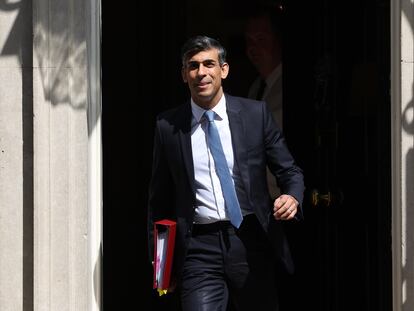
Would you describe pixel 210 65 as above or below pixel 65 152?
above

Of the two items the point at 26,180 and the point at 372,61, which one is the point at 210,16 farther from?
the point at 26,180

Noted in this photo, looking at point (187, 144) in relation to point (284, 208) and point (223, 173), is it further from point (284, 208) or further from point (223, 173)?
point (284, 208)

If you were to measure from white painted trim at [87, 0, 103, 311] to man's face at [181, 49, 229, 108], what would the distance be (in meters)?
0.81

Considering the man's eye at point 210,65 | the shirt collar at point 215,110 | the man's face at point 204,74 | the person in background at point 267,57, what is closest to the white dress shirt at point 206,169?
the shirt collar at point 215,110

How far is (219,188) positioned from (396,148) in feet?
3.53

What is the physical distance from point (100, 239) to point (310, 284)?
166cm

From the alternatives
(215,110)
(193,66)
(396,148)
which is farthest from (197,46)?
(396,148)

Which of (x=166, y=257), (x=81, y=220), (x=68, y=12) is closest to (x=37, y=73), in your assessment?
(x=68, y=12)

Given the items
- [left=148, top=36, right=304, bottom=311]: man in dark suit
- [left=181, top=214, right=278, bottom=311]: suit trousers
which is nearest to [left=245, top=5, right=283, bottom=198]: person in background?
[left=148, top=36, right=304, bottom=311]: man in dark suit

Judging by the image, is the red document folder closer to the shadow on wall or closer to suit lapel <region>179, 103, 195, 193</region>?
suit lapel <region>179, 103, 195, 193</region>

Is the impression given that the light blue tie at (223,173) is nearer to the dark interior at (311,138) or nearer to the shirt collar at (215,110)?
the shirt collar at (215,110)

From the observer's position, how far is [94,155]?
5.54 meters

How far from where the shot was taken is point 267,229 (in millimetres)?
4922

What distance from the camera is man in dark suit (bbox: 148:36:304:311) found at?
4848 mm
